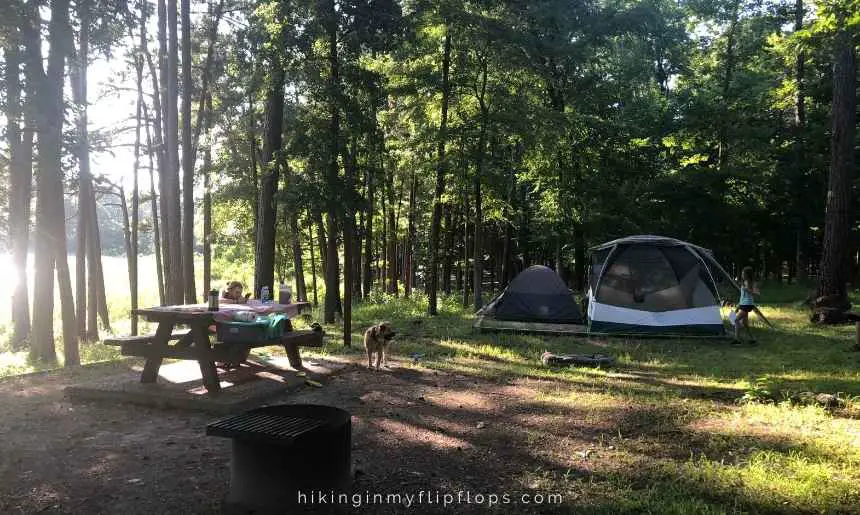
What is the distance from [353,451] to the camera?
4.82 m

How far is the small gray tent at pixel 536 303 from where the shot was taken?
44.3 feet

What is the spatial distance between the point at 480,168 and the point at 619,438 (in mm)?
10622

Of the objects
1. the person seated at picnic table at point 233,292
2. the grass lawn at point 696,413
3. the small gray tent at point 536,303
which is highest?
the person seated at picnic table at point 233,292

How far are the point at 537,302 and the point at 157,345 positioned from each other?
30.7ft

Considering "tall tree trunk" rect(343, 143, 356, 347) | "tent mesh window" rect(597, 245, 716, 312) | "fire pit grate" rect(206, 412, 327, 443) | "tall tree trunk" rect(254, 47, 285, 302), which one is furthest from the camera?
"tall tree trunk" rect(254, 47, 285, 302)

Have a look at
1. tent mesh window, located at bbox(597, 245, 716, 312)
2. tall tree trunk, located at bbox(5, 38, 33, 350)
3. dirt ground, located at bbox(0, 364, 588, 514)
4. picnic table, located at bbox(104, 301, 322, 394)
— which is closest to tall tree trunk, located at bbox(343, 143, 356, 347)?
dirt ground, located at bbox(0, 364, 588, 514)

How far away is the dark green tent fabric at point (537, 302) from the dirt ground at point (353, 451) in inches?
257

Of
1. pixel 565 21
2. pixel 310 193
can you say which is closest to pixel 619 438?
pixel 310 193

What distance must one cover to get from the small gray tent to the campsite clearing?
4.58 meters

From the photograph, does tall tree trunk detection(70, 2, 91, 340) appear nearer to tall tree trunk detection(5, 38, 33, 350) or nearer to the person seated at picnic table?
tall tree trunk detection(5, 38, 33, 350)

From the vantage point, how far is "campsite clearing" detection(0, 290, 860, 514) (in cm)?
388

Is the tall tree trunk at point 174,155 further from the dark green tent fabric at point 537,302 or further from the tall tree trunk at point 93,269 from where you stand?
the dark green tent fabric at point 537,302

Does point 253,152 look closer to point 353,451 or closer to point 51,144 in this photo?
point 51,144

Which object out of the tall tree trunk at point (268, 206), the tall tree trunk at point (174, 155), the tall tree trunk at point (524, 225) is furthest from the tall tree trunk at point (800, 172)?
the tall tree trunk at point (174, 155)
